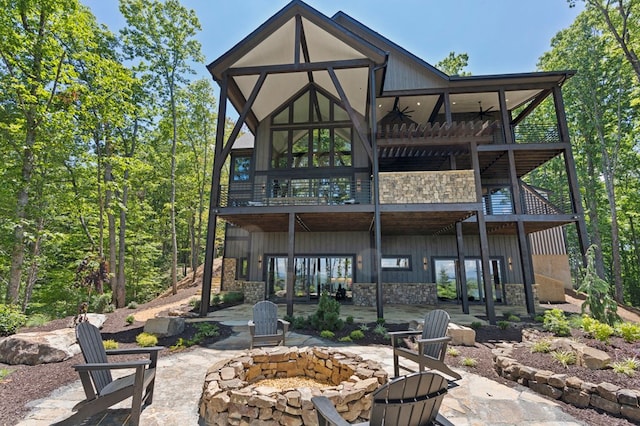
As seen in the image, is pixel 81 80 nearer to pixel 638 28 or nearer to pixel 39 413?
pixel 39 413

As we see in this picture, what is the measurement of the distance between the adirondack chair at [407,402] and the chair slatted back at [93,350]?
7.62 ft

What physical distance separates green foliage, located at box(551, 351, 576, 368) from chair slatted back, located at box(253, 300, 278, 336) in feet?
15.2

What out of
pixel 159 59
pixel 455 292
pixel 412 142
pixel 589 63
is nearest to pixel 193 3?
pixel 159 59

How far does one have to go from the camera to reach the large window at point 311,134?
12.4 meters

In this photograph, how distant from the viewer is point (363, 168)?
12.1 m

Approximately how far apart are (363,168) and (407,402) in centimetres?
1081

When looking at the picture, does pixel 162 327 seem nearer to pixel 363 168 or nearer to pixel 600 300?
pixel 363 168

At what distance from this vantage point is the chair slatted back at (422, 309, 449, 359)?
3.90 meters

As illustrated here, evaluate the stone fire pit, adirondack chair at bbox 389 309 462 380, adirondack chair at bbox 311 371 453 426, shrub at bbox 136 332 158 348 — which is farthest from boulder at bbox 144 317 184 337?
adirondack chair at bbox 311 371 453 426

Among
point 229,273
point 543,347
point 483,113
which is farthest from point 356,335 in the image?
point 483,113

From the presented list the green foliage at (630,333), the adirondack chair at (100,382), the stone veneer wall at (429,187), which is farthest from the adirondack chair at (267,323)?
the green foliage at (630,333)

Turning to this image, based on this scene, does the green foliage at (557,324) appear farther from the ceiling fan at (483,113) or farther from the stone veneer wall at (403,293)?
the ceiling fan at (483,113)

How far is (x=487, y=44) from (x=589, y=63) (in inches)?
213

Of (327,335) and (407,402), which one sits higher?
(407,402)
